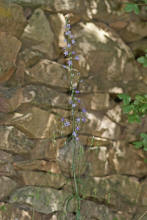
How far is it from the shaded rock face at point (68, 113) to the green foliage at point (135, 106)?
13cm

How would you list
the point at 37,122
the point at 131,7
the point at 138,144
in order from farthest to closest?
1. the point at 138,144
2. the point at 131,7
3. the point at 37,122

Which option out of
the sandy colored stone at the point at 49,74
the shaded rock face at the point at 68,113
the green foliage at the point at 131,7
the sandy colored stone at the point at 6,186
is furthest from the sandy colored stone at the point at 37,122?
the green foliage at the point at 131,7

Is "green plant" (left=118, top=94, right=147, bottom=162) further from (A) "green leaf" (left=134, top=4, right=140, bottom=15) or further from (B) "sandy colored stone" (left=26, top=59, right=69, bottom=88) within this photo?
(A) "green leaf" (left=134, top=4, right=140, bottom=15)

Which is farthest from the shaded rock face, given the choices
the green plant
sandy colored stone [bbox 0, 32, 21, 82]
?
the green plant

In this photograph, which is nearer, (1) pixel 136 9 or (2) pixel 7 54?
(2) pixel 7 54

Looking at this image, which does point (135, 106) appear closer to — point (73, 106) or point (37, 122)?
point (73, 106)

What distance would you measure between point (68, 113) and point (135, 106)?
51 centimetres

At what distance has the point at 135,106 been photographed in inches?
84.1

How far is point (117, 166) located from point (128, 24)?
3.59 ft

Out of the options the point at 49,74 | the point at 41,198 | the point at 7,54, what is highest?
the point at 7,54

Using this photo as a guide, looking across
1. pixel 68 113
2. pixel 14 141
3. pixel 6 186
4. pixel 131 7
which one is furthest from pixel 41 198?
pixel 131 7

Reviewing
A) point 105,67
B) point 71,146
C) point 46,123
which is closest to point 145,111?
point 105,67

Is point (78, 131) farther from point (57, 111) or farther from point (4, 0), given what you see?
point (4, 0)

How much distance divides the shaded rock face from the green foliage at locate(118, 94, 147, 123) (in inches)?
5.2
